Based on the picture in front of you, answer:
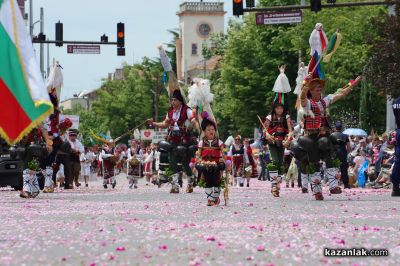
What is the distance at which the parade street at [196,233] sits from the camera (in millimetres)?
10156

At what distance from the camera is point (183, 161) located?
25.2 m

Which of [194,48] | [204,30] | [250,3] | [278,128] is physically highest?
[204,30]

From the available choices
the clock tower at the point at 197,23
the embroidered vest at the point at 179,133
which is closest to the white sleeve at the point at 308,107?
the embroidered vest at the point at 179,133

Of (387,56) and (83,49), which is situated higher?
(83,49)

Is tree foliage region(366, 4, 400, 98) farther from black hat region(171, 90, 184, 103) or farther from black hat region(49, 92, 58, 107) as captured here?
black hat region(49, 92, 58, 107)

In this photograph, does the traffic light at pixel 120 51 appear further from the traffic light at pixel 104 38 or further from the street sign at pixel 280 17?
the street sign at pixel 280 17

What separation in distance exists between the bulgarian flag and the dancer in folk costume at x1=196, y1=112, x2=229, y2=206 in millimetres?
7680

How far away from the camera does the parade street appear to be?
10.2 meters

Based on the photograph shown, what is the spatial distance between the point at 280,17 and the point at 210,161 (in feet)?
52.5

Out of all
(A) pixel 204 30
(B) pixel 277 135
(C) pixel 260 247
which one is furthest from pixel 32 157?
(A) pixel 204 30

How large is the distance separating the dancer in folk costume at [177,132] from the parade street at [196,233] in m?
5.31

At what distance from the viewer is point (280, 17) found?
34.4 metres

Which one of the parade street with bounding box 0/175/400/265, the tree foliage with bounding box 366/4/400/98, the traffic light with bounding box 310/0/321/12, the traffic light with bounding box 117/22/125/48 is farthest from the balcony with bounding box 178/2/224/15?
the parade street with bounding box 0/175/400/265

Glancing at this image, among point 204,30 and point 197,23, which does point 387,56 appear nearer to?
point 197,23
